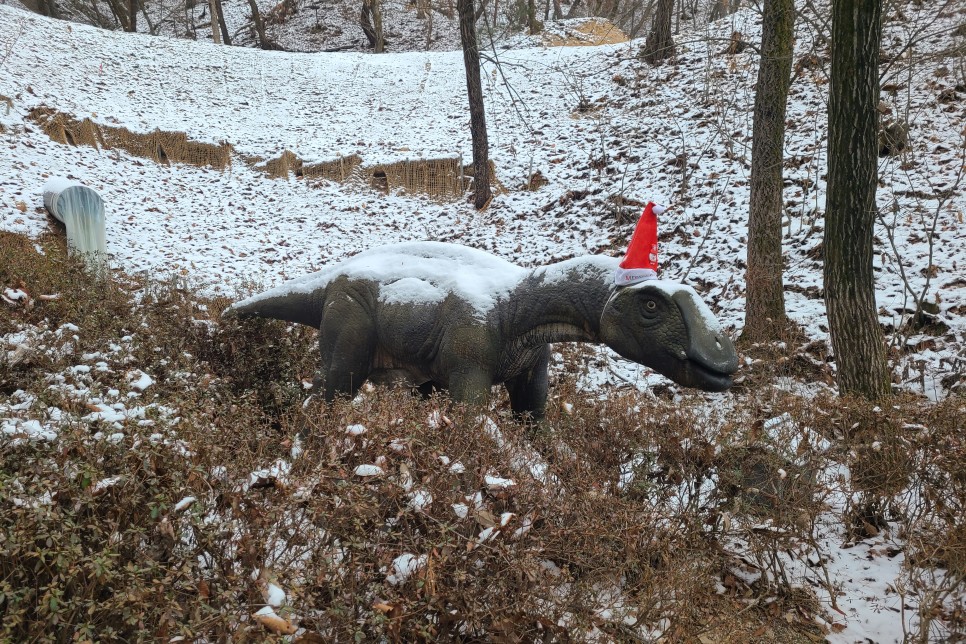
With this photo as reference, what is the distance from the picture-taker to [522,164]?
13.7m

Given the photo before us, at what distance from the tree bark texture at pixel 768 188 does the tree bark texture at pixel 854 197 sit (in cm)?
197

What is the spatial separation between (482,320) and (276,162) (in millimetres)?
12043

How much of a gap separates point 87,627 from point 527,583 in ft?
4.60

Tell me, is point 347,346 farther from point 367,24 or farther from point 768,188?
point 367,24

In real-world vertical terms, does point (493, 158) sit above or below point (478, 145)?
below

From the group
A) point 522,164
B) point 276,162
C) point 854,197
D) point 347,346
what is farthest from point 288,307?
point 276,162

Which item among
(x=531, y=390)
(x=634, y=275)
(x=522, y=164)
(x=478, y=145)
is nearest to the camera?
(x=634, y=275)

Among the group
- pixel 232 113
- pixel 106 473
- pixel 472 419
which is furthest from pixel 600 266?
pixel 232 113

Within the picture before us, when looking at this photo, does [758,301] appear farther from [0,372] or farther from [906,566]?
[0,372]

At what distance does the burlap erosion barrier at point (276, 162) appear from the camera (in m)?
13.4

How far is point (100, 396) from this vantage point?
341cm

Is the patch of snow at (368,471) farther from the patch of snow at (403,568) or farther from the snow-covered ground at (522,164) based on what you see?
the snow-covered ground at (522,164)

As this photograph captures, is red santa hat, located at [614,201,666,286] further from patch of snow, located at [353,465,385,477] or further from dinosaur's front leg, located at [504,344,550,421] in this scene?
patch of snow, located at [353,465,385,477]

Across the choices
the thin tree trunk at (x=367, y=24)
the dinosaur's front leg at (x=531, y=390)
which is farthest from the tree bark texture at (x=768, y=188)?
the thin tree trunk at (x=367, y=24)
